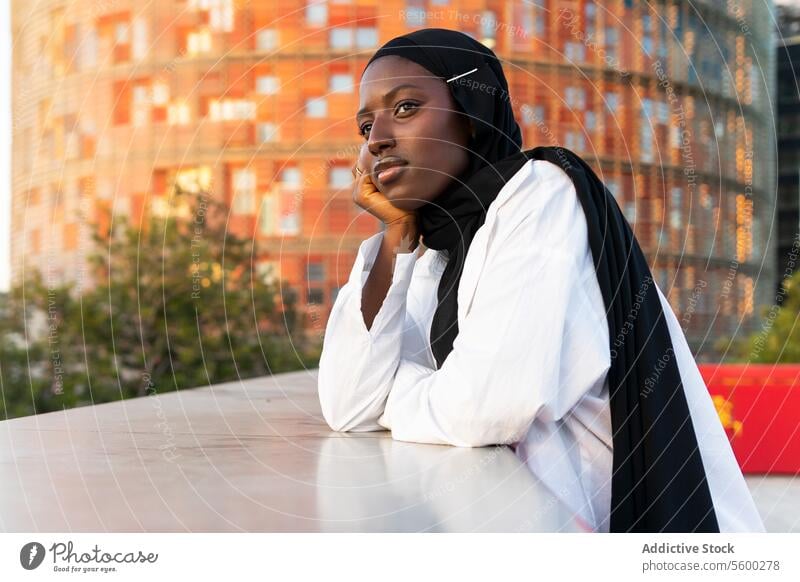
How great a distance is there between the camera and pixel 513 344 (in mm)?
744

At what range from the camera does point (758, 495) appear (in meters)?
3.24

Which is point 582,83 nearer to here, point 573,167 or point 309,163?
point 309,163

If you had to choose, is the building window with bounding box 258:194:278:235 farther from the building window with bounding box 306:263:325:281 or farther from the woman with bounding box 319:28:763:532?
the woman with bounding box 319:28:763:532

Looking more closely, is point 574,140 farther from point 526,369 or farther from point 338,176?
point 526,369

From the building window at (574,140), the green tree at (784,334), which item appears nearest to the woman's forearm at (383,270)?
the green tree at (784,334)

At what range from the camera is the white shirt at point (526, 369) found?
745 millimetres

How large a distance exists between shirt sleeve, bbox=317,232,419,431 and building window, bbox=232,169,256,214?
595 cm

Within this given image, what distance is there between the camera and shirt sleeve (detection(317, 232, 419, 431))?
3.07 feet

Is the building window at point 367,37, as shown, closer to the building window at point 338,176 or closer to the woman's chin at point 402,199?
the building window at point 338,176

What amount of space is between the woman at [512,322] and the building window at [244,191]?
599 cm

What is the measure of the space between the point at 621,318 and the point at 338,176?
726 centimetres

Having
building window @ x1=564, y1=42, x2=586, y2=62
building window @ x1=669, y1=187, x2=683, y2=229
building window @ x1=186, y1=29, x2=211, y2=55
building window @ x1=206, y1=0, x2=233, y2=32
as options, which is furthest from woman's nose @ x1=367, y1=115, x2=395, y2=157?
building window @ x1=669, y1=187, x2=683, y2=229

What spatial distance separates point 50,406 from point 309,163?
3.12 m

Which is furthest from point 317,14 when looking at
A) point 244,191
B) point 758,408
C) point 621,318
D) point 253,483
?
point 253,483
